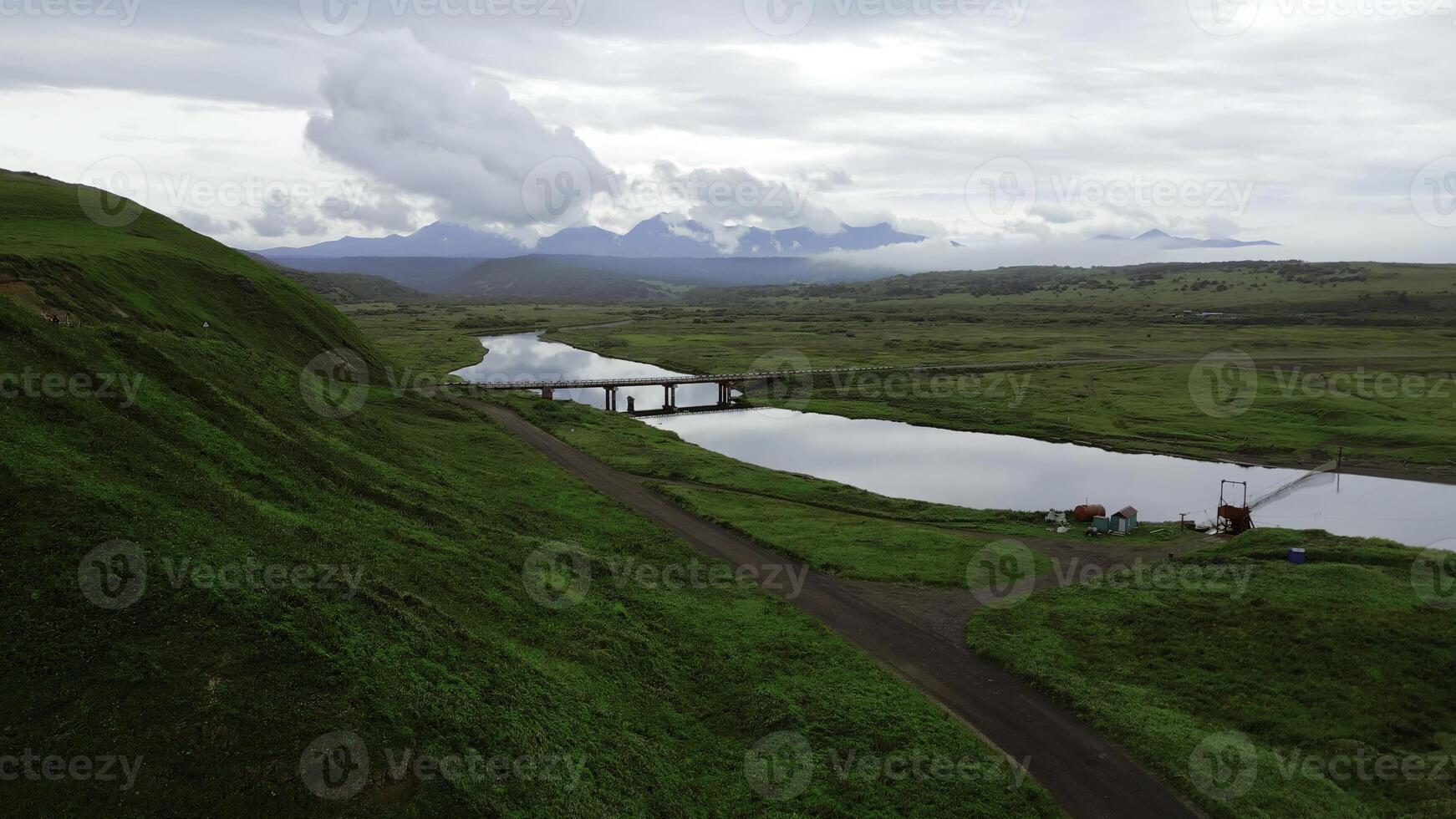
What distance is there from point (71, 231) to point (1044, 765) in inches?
3211

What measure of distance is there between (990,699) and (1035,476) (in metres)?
49.7

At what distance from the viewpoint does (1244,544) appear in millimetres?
45594

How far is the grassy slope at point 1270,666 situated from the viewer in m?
25.3

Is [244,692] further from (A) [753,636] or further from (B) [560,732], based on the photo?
(A) [753,636]

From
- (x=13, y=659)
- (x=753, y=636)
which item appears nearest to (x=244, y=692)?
(x=13, y=659)

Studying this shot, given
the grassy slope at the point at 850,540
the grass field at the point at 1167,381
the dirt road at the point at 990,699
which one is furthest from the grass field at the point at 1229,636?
the grass field at the point at 1167,381

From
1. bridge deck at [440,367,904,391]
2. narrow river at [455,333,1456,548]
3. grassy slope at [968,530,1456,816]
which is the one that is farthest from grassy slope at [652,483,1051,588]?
bridge deck at [440,367,904,391]

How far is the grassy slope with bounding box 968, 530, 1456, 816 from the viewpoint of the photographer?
2528 centimetres

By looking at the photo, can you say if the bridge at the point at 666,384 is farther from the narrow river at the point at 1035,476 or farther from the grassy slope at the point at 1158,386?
the grassy slope at the point at 1158,386

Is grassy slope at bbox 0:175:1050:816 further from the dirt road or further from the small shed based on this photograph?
the small shed

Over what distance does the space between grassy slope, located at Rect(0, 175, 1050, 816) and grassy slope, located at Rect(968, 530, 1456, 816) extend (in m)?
6.66

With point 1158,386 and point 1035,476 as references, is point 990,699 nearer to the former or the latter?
point 1035,476

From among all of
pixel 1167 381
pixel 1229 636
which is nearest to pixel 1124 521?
pixel 1229 636

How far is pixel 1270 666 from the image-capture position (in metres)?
32.0
